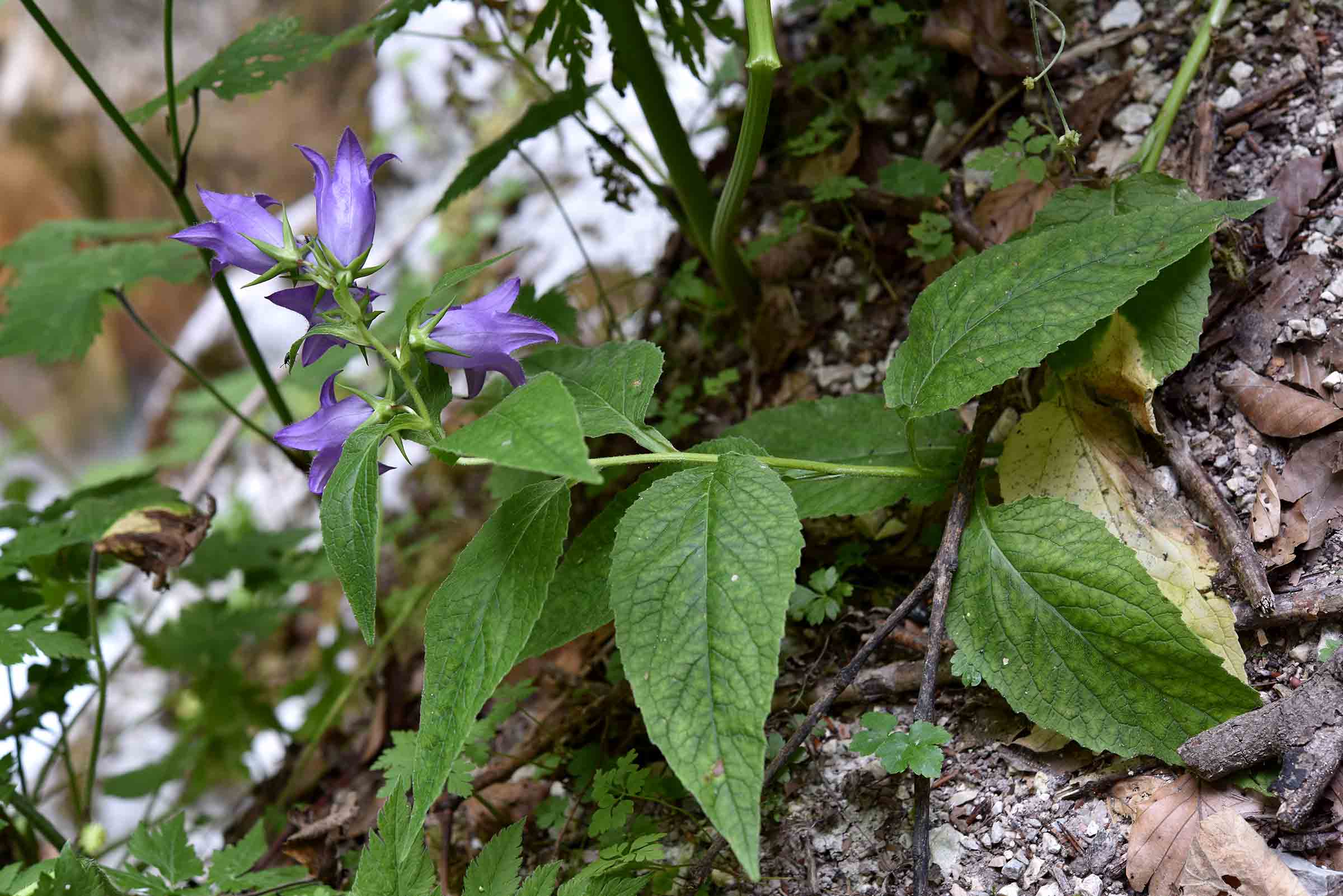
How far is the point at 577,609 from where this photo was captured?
1.49 m

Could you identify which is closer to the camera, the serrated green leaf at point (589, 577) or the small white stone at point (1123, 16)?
the serrated green leaf at point (589, 577)

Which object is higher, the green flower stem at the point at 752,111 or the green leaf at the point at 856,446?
the green flower stem at the point at 752,111

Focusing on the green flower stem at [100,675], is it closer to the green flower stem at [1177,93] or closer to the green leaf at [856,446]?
the green leaf at [856,446]

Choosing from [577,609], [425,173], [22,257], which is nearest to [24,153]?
[425,173]

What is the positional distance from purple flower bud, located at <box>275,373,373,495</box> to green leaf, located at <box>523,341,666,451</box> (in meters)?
0.33

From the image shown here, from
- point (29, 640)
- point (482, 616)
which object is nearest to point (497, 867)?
point (482, 616)

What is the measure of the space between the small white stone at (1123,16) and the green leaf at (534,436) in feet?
6.06

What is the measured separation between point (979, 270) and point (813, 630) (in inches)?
30.1

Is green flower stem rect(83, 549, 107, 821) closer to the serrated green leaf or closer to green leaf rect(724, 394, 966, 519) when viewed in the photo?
the serrated green leaf

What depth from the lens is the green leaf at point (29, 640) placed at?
5.91 feet

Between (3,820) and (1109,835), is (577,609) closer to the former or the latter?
(1109,835)

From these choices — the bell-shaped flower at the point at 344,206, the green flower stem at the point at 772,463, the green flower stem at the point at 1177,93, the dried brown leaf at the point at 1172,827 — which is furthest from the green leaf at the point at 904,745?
the green flower stem at the point at 1177,93

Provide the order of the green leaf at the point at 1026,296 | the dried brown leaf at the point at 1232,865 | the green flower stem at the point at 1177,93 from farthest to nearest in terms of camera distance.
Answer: the green flower stem at the point at 1177,93 → the green leaf at the point at 1026,296 → the dried brown leaf at the point at 1232,865

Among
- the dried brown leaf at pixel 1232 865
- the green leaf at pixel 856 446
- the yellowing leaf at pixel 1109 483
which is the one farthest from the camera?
the green leaf at pixel 856 446
